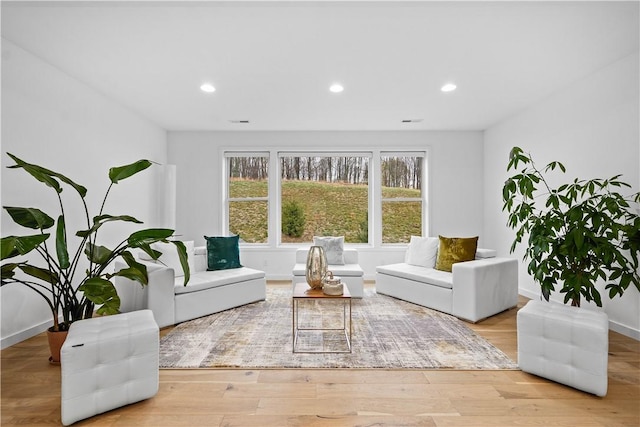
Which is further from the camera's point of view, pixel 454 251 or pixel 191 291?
pixel 454 251

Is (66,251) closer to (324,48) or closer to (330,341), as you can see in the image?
(330,341)

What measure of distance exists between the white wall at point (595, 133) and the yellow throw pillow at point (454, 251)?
1.09 m

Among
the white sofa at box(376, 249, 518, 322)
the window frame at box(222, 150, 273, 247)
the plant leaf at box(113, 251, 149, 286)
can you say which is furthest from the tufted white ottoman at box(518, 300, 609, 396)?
the window frame at box(222, 150, 273, 247)

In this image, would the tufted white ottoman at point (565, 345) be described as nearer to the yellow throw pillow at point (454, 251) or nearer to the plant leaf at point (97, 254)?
the yellow throw pillow at point (454, 251)

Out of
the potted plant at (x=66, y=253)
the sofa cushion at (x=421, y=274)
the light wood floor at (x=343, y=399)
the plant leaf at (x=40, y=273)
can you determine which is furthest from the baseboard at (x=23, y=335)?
the sofa cushion at (x=421, y=274)

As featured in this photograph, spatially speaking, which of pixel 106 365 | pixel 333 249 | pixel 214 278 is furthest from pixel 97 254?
pixel 333 249

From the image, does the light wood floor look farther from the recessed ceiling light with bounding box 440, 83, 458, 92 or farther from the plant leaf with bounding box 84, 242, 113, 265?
the recessed ceiling light with bounding box 440, 83, 458, 92

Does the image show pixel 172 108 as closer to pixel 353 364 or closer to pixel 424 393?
pixel 353 364

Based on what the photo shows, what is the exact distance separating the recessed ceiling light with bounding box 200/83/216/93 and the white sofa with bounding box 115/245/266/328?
75.2 inches

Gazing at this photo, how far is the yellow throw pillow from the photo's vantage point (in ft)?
13.0

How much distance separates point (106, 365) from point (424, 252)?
3.69 metres

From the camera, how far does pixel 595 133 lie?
11.0 feet

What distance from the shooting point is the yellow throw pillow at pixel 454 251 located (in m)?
3.96

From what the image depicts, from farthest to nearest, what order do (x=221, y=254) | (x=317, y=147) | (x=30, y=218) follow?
(x=317, y=147), (x=221, y=254), (x=30, y=218)
